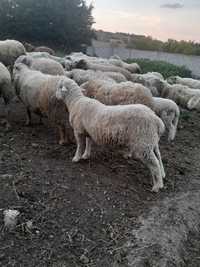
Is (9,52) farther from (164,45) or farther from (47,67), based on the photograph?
(164,45)

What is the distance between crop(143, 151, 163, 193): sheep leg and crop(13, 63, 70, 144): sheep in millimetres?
2130

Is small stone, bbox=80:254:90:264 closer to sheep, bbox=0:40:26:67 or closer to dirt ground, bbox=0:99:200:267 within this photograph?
dirt ground, bbox=0:99:200:267

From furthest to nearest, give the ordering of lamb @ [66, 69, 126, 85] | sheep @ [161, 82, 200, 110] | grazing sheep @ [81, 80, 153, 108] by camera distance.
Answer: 1. sheep @ [161, 82, 200, 110]
2. lamb @ [66, 69, 126, 85]
3. grazing sheep @ [81, 80, 153, 108]

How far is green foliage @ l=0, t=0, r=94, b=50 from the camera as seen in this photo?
35.3 metres

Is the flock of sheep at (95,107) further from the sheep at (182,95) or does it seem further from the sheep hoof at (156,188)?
the sheep at (182,95)

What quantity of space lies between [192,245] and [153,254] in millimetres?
725

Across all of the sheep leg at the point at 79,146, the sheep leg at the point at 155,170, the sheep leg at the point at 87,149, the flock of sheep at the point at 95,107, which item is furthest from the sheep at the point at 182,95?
the sheep leg at the point at 155,170

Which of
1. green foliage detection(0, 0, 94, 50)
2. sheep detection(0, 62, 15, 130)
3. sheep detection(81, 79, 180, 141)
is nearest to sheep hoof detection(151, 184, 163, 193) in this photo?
sheep detection(81, 79, 180, 141)

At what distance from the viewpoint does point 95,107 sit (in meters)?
6.42

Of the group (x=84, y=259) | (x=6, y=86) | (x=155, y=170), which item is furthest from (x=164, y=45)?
(x=84, y=259)

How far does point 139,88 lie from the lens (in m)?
7.62

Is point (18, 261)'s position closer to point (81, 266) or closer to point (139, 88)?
point (81, 266)

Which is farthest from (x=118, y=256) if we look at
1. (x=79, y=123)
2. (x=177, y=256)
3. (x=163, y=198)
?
(x=79, y=123)

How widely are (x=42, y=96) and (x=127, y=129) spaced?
2.49 metres
